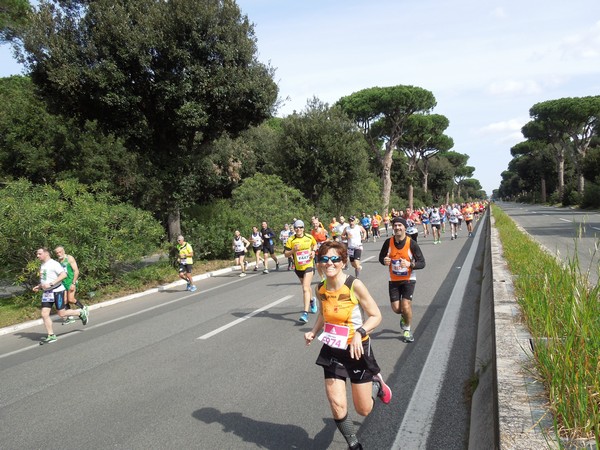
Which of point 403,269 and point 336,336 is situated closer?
point 336,336

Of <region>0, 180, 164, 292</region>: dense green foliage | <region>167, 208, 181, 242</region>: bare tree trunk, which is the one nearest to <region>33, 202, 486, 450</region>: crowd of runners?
<region>0, 180, 164, 292</region>: dense green foliage

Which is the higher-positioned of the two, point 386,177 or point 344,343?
point 386,177

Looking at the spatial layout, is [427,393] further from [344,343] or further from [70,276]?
[70,276]

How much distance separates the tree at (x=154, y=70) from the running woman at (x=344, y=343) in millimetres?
11675

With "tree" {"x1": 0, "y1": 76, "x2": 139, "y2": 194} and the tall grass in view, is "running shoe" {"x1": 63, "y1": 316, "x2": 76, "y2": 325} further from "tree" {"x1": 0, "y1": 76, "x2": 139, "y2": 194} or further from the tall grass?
"tree" {"x1": 0, "y1": 76, "x2": 139, "y2": 194}

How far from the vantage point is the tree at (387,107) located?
150 feet

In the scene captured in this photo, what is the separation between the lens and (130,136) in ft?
51.0

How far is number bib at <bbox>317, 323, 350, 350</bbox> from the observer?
3.54 meters

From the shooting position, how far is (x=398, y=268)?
21.1 feet

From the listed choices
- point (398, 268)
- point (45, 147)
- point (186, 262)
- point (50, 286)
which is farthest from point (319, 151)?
point (398, 268)

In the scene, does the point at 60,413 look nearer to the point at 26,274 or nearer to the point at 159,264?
the point at 26,274

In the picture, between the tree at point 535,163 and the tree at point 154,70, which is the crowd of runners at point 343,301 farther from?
the tree at point 535,163

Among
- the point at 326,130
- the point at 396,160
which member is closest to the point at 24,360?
the point at 326,130

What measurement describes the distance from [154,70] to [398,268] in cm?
1120
